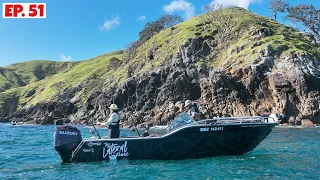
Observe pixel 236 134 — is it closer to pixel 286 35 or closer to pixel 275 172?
pixel 275 172

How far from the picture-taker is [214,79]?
2251 inches

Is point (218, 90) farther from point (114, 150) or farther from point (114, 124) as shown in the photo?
point (114, 150)

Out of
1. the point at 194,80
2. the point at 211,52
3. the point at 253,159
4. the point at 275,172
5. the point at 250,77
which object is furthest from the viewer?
the point at 211,52

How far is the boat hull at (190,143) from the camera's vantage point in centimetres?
1368

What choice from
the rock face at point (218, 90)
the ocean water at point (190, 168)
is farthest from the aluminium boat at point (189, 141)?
the rock face at point (218, 90)

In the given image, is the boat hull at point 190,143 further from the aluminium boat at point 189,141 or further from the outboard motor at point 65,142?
the outboard motor at point 65,142

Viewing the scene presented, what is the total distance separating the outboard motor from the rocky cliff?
39.4 meters

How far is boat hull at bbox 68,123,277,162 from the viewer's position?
13680mm

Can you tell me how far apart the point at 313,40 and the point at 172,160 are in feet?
214

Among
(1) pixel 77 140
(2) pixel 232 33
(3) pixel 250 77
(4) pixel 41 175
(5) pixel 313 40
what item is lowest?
(4) pixel 41 175

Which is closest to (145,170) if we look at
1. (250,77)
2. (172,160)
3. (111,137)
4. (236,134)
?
(172,160)

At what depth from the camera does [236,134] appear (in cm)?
1388

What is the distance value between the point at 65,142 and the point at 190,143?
5.84 metres

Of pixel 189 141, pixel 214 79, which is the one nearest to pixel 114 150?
pixel 189 141
